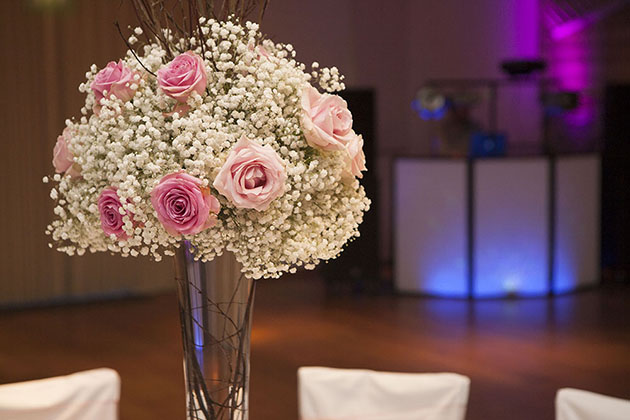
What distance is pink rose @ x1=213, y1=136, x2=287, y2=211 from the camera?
143cm

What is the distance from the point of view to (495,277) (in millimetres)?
7551

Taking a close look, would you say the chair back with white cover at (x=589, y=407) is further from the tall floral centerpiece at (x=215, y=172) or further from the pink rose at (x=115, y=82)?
the pink rose at (x=115, y=82)

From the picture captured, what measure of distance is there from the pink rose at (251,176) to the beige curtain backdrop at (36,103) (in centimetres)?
618

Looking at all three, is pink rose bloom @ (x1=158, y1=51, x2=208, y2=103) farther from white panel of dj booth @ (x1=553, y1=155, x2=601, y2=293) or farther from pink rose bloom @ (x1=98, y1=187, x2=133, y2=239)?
white panel of dj booth @ (x1=553, y1=155, x2=601, y2=293)

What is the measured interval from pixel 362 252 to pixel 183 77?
21.2 feet

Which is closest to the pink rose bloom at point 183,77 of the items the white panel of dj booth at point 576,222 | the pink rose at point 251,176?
the pink rose at point 251,176

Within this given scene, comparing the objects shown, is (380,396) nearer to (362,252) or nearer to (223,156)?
(223,156)

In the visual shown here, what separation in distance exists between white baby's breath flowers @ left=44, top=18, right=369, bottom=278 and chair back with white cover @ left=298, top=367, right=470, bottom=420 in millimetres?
643

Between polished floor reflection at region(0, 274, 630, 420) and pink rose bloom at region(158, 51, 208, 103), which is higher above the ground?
pink rose bloom at region(158, 51, 208, 103)

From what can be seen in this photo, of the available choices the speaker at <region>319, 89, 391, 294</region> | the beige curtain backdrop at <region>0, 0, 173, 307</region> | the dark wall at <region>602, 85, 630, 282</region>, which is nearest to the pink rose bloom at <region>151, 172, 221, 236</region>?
the beige curtain backdrop at <region>0, 0, 173, 307</region>

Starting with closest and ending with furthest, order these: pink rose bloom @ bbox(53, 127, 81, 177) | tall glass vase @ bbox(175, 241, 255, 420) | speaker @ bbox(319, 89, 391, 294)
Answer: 1. tall glass vase @ bbox(175, 241, 255, 420)
2. pink rose bloom @ bbox(53, 127, 81, 177)
3. speaker @ bbox(319, 89, 391, 294)

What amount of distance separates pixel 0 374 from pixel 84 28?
3.12m

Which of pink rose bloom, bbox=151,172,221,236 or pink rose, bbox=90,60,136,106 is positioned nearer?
pink rose bloom, bbox=151,172,221,236

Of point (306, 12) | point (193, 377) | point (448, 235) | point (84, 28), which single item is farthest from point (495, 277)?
point (193, 377)
